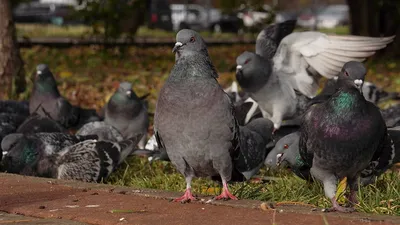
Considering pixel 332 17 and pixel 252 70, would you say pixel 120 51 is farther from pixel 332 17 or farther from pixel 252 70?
pixel 332 17

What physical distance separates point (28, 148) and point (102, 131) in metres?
1.16

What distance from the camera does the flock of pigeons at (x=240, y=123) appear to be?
17.5 feet

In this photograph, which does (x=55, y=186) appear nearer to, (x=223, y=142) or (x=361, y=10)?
(x=223, y=142)

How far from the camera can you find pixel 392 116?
8797 mm

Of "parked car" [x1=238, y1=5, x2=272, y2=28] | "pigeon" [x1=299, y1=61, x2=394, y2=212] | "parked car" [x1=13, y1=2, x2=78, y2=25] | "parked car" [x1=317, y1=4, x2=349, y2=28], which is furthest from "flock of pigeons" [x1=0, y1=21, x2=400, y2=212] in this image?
"parked car" [x1=317, y1=4, x2=349, y2=28]

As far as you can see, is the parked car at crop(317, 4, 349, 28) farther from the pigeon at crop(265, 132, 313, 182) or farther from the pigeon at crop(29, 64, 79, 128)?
the pigeon at crop(265, 132, 313, 182)

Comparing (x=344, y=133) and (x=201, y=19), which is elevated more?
(x=344, y=133)

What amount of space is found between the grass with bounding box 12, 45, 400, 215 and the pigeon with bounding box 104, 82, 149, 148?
0.74 meters

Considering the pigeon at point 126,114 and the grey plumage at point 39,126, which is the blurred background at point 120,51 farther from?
the grey plumage at point 39,126

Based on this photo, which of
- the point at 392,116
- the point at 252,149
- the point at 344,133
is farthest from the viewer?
the point at 392,116

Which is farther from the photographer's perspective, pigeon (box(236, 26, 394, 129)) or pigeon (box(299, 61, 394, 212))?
pigeon (box(236, 26, 394, 129))

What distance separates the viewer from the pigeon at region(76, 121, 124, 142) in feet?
28.3

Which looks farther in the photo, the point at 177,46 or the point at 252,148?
the point at 252,148

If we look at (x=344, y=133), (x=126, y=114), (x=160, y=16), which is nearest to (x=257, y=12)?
(x=126, y=114)
